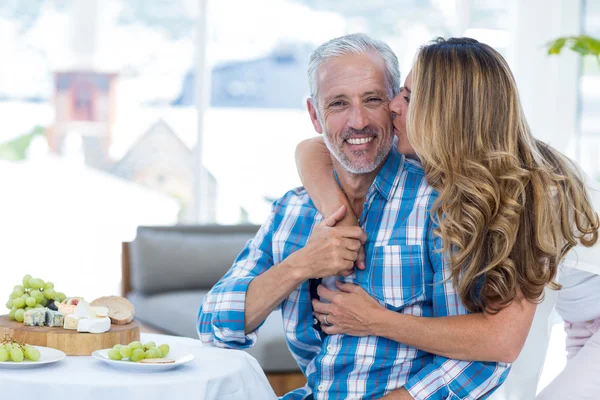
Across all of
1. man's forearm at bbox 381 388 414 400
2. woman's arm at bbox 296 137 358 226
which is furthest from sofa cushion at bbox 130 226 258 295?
man's forearm at bbox 381 388 414 400

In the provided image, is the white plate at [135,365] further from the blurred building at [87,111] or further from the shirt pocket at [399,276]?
the blurred building at [87,111]

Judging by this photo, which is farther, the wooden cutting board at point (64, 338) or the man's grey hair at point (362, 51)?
the man's grey hair at point (362, 51)

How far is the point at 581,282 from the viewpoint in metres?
1.92

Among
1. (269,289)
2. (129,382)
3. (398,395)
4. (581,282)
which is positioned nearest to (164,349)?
(129,382)

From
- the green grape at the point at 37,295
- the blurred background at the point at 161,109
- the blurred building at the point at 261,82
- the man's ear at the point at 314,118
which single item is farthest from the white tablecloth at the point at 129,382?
the blurred building at the point at 261,82

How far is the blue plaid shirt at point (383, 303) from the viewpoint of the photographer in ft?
5.52

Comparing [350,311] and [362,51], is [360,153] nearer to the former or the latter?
[362,51]

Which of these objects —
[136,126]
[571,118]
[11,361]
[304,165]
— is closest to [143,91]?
[136,126]

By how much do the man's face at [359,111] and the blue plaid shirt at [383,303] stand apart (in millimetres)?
55

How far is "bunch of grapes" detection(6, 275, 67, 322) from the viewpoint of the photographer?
5.91ft

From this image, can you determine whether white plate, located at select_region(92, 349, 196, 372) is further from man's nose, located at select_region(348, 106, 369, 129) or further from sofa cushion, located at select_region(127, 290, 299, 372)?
sofa cushion, located at select_region(127, 290, 299, 372)

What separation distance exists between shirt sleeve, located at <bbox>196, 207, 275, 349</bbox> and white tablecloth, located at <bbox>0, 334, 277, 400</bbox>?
113 mm

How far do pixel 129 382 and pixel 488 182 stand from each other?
78 cm

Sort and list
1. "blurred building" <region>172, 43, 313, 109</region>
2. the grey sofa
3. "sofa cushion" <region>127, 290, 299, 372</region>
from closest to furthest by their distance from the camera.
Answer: "sofa cushion" <region>127, 290, 299, 372</region>
the grey sofa
"blurred building" <region>172, 43, 313, 109</region>
